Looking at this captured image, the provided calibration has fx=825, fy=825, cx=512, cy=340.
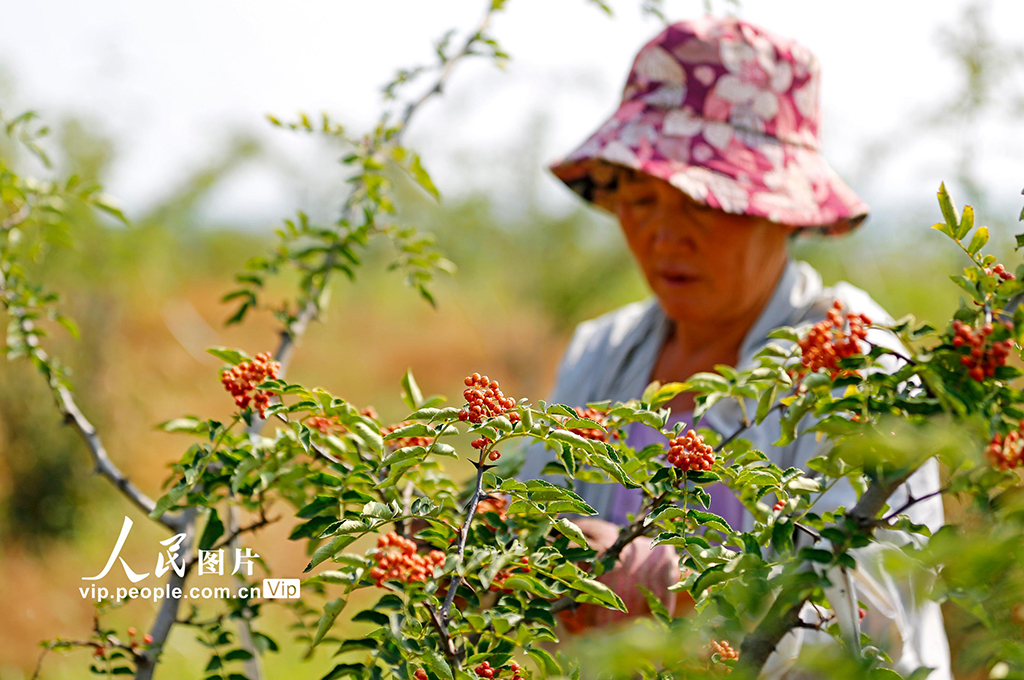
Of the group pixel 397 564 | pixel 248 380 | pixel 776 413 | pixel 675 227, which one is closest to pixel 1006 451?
pixel 397 564

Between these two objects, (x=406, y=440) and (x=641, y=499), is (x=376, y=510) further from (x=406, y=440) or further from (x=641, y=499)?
(x=641, y=499)

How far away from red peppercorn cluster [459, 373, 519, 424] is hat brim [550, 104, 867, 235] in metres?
0.62

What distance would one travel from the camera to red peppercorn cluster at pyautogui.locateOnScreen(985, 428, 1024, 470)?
43 cm

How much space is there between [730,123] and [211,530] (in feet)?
2.91

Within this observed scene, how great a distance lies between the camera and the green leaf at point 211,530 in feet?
2.33

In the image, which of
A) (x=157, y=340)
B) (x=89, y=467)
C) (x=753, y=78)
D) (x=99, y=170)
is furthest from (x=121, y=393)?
(x=753, y=78)

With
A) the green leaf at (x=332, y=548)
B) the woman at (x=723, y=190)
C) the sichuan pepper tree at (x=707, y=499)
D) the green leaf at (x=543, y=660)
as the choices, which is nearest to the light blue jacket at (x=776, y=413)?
the woman at (x=723, y=190)

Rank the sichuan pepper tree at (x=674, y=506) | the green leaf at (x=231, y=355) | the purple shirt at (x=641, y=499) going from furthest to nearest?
the purple shirt at (x=641, y=499) < the green leaf at (x=231, y=355) < the sichuan pepper tree at (x=674, y=506)

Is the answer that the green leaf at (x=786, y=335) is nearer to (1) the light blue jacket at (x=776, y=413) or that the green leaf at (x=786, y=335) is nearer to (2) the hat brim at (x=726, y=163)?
(1) the light blue jacket at (x=776, y=413)

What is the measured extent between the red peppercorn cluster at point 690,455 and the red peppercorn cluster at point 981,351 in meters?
0.17

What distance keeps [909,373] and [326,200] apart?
8.21 metres

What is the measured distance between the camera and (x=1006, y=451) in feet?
1.48

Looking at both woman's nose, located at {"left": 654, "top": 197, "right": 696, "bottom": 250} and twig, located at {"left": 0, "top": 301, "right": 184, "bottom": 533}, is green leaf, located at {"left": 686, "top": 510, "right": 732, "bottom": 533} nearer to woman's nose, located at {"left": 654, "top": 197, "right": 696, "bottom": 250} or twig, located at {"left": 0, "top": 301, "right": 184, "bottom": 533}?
twig, located at {"left": 0, "top": 301, "right": 184, "bottom": 533}

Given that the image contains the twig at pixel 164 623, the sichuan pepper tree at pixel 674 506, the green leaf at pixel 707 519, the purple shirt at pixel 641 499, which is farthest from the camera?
the purple shirt at pixel 641 499
